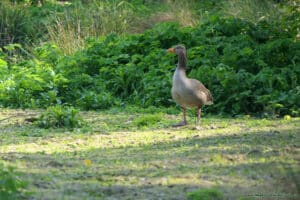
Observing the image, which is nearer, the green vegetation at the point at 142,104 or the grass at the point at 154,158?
the grass at the point at 154,158

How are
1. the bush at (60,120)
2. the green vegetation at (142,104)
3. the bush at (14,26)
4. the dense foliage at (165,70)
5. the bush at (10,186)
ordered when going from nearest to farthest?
the bush at (10,186), the green vegetation at (142,104), the bush at (60,120), the dense foliage at (165,70), the bush at (14,26)

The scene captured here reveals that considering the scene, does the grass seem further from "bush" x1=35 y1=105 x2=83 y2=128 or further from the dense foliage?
the dense foliage

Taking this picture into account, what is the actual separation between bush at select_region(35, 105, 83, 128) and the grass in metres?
0.19

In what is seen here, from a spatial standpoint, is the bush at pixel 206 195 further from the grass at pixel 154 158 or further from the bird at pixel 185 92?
the bird at pixel 185 92

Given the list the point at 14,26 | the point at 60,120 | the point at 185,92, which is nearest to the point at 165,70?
the point at 185,92

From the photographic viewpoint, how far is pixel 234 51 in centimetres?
1412

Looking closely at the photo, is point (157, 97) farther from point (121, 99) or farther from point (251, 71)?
point (251, 71)

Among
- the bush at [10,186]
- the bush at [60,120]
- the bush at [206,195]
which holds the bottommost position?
the bush at [60,120]

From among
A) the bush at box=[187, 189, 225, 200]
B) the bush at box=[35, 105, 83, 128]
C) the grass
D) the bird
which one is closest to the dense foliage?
the grass

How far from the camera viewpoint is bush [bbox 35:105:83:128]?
11.2 m

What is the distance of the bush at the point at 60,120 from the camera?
11156mm

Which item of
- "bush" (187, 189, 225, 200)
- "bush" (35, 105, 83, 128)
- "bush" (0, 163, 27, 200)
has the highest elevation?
"bush" (0, 163, 27, 200)

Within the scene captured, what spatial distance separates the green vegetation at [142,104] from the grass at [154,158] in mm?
15

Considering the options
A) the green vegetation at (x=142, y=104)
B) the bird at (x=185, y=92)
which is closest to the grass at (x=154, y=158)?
the green vegetation at (x=142, y=104)
